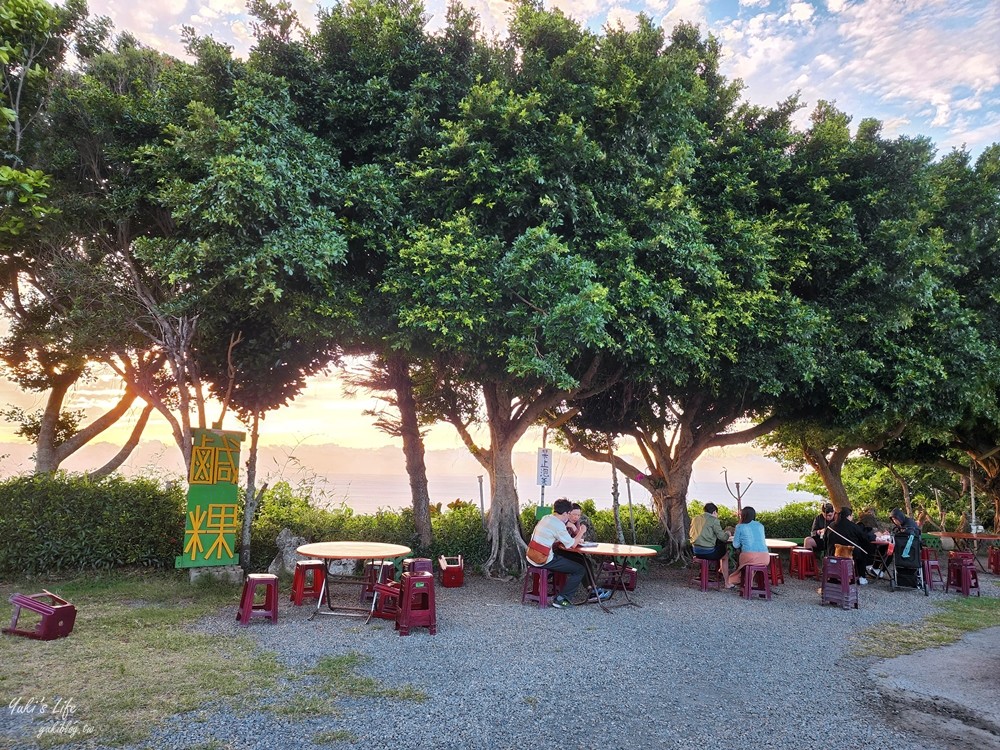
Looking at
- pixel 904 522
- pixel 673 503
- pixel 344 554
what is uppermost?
pixel 673 503

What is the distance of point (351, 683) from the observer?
518cm

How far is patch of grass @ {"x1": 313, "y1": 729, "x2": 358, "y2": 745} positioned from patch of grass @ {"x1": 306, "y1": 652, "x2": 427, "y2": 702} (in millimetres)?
757

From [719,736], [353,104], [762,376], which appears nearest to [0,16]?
[353,104]

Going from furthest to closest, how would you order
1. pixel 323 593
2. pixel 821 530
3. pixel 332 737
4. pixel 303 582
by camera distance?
pixel 821 530, pixel 303 582, pixel 323 593, pixel 332 737

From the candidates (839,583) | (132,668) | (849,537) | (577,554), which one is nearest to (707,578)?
(839,583)

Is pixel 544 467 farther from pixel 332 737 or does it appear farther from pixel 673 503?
pixel 332 737

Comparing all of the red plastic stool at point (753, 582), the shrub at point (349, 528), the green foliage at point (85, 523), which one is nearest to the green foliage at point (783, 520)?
the red plastic stool at point (753, 582)

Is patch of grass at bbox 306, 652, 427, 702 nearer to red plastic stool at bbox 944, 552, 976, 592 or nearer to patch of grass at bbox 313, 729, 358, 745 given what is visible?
patch of grass at bbox 313, 729, 358, 745

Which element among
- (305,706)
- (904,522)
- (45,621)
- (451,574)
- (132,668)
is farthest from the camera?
(904,522)

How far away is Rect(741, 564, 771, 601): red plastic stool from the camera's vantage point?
9.82m

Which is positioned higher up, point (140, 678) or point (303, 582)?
point (303, 582)

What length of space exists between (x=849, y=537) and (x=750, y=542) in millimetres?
2514

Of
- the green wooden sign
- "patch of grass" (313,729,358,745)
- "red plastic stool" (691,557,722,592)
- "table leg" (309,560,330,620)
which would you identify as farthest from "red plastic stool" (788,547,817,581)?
"patch of grass" (313,729,358,745)

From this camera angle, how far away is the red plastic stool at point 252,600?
714 cm
